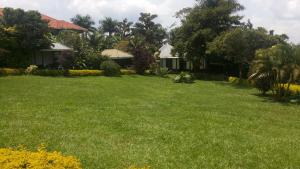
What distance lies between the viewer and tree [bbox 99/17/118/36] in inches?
3509

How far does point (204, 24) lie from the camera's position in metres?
43.1

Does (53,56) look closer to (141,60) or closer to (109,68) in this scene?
(109,68)

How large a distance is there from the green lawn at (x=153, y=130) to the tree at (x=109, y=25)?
6684cm

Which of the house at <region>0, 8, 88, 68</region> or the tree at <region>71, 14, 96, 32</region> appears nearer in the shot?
the house at <region>0, 8, 88, 68</region>

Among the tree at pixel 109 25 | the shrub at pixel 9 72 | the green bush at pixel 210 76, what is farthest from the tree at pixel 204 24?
the tree at pixel 109 25

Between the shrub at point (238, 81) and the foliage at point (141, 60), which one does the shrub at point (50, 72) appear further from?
the shrub at point (238, 81)

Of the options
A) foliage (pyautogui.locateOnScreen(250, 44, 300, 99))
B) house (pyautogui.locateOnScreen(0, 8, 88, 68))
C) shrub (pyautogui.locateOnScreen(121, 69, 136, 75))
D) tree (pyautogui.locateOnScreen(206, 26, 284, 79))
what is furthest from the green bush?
foliage (pyautogui.locateOnScreen(250, 44, 300, 99))

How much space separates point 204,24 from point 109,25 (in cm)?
4932

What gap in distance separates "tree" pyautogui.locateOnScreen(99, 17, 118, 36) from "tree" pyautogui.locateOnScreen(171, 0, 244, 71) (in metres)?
45.7

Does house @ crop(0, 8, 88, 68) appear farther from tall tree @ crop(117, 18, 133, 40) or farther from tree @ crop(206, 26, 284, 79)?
tall tree @ crop(117, 18, 133, 40)

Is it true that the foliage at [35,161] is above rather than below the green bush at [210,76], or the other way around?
above

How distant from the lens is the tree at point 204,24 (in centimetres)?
4197

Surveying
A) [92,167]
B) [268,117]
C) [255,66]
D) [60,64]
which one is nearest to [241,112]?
[268,117]

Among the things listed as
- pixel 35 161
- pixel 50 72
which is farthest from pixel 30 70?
pixel 35 161
